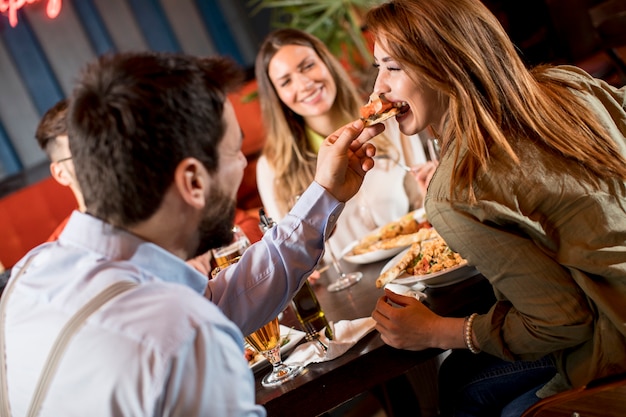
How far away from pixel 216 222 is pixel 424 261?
0.78 meters

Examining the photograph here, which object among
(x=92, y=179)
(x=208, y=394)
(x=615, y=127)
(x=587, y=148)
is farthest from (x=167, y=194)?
(x=615, y=127)

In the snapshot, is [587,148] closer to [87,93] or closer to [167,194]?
[167,194]

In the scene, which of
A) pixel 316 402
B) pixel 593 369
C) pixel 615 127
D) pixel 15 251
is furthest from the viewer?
pixel 15 251

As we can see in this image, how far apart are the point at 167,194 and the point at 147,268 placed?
13cm

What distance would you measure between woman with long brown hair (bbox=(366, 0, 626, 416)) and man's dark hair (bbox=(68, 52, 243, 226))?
58 cm

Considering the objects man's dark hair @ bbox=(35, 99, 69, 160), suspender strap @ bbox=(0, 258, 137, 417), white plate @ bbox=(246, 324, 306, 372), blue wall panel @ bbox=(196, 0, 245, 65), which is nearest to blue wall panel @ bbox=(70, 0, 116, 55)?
blue wall panel @ bbox=(196, 0, 245, 65)

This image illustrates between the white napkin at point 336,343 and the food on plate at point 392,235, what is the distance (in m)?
0.50

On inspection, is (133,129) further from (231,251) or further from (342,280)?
(342,280)

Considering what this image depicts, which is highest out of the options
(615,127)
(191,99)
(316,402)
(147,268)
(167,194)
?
(191,99)

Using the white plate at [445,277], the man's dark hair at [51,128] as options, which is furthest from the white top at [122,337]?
the man's dark hair at [51,128]

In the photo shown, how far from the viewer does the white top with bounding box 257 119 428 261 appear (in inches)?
120

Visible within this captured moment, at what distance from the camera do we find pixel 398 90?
1691 mm

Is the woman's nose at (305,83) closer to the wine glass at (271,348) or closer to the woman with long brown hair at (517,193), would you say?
the woman with long brown hair at (517,193)

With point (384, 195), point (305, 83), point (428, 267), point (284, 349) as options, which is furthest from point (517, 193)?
point (305, 83)
